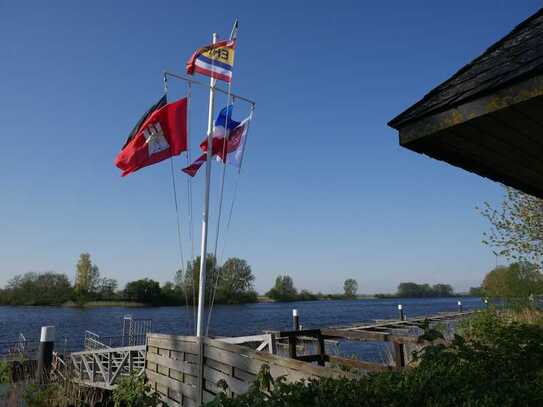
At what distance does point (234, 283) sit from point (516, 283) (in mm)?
96946

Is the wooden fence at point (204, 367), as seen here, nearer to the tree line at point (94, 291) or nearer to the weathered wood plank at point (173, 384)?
the weathered wood plank at point (173, 384)

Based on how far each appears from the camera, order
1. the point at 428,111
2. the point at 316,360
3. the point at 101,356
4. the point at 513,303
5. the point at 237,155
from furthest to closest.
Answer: the point at 101,356
the point at 513,303
the point at 237,155
the point at 316,360
the point at 428,111

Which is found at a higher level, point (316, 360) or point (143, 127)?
point (143, 127)

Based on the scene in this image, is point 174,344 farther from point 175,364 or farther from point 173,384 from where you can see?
point 173,384

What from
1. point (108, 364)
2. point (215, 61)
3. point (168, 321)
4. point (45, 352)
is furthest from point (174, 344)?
point (168, 321)

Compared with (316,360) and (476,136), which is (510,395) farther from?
(316,360)

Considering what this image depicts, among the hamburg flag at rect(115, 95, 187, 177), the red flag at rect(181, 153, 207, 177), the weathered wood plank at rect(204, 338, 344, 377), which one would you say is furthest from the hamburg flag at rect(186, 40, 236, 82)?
the weathered wood plank at rect(204, 338, 344, 377)

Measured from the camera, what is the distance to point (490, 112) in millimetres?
2658

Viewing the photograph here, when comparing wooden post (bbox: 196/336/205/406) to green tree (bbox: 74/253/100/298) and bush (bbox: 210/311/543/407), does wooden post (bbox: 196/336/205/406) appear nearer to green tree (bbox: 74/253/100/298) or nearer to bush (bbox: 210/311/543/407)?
bush (bbox: 210/311/543/407)

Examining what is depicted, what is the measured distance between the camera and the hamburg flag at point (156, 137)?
10.0m

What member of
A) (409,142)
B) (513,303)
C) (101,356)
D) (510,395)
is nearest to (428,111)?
(409,142)

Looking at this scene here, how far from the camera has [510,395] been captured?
318 cm

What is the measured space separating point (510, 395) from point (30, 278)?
365 feet

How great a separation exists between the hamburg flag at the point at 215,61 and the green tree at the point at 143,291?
9557 centimetres
